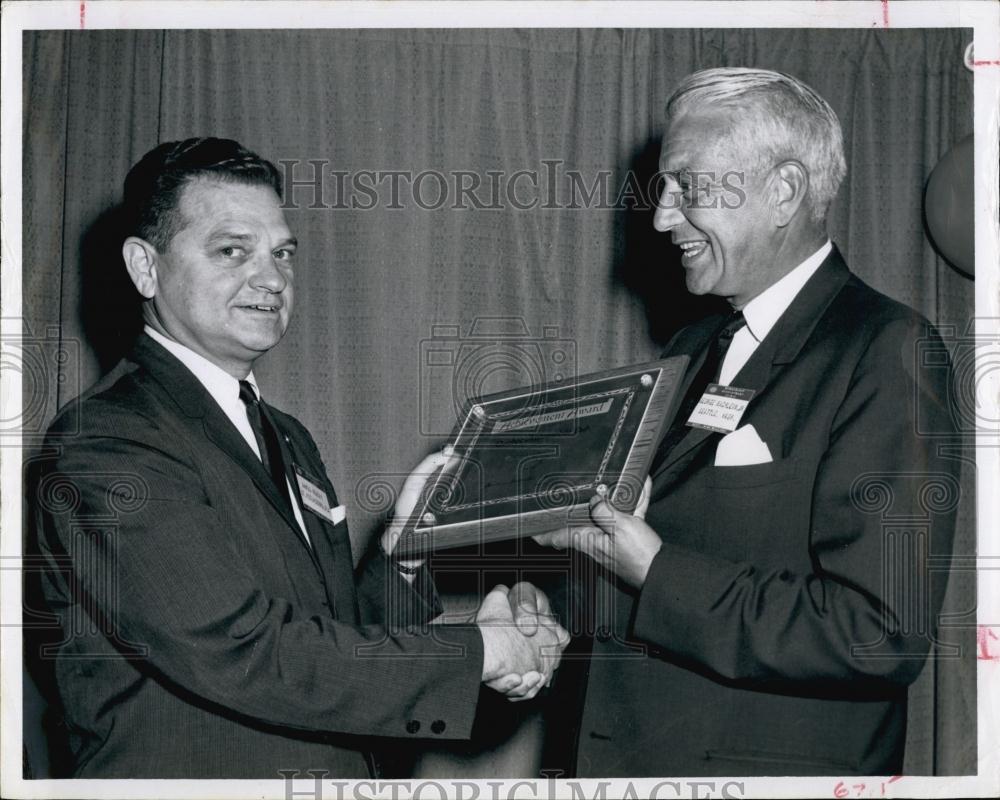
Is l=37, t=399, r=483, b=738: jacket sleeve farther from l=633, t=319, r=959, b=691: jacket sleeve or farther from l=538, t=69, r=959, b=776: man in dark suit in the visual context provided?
l=633, t=319, r=959, b=691: jacket sleeve

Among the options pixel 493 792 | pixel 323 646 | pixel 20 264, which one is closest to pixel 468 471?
pixel 323 646

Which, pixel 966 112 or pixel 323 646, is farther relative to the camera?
pixel 966 112

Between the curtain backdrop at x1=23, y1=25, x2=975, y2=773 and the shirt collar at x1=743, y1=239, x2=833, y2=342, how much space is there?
0.30 metres

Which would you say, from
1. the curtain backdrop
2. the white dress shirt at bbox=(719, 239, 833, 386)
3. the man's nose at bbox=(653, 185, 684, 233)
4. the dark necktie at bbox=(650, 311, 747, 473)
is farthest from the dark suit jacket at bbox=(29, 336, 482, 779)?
the man's nose at bbox=(653, 185, 684, 233)

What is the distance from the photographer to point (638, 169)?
133 inches

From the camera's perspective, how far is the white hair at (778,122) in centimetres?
302

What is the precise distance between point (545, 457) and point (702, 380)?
0.44 meters

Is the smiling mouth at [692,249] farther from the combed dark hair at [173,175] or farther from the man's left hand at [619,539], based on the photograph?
the combed dark hair at [173,175]

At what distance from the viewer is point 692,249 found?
3.18 m

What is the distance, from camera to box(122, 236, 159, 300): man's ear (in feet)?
10.1

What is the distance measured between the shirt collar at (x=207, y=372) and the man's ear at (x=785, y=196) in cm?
141

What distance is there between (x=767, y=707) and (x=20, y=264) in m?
2.24

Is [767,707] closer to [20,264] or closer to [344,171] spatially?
[344,171]

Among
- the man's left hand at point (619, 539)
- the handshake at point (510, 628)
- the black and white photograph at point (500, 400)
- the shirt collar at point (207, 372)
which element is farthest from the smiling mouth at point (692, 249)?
the shirt collar at point (207, 372)
